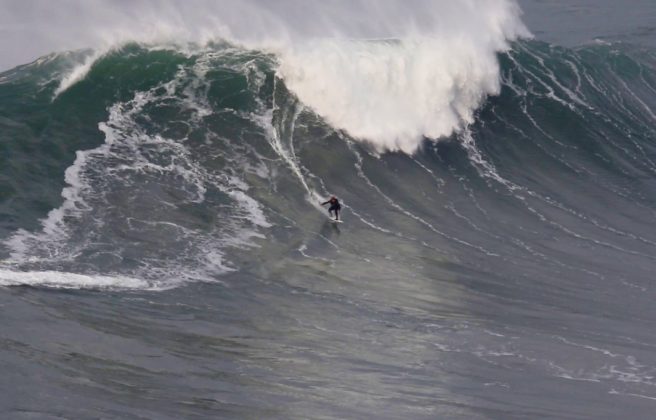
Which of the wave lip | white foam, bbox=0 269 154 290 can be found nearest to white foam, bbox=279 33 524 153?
the wave lip

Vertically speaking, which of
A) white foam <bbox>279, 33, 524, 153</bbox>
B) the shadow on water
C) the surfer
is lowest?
the shadow on water

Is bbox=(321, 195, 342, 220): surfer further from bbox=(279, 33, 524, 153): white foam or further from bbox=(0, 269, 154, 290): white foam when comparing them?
bbox=(0, 269, 154, 290): white foam

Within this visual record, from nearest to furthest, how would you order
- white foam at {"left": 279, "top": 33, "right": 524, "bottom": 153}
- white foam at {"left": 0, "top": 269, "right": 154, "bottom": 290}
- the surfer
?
1. white foam at {"left": 0, "top": 269, "right": 154, "bottom": 290}
2. the surfer
3. white foam at {"left": 279, "top": 33, "right": 524, "bottom": 153}

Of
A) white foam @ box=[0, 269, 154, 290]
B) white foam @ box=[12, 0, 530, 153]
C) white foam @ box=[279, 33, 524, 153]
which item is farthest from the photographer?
white foam @ box=[12, 0, 530, 153]

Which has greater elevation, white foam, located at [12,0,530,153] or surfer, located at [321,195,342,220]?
white foam, located at [12,0,530,153]

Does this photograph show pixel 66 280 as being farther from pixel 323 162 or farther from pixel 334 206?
pixel 323 162

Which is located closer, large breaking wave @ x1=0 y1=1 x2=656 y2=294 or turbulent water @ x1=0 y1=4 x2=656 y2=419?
turbulent water @ x1=0 y1=4 x2=656 y2=419

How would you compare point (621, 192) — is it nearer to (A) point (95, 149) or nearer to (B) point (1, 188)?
(A) point (95, 149)

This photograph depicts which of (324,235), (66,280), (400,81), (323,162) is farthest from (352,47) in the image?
(66,280)

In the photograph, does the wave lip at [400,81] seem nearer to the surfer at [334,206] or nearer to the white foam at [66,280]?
the surfer at [334,206]
